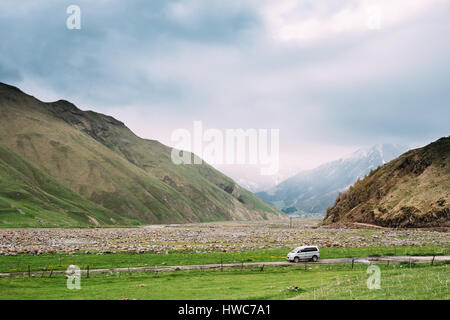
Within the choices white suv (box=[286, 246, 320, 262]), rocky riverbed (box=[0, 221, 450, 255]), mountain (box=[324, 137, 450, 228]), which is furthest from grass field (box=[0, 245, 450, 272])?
mountain (box=[324, 137, 450, 228])

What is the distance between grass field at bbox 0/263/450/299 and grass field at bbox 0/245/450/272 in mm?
7242

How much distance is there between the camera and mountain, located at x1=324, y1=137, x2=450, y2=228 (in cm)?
10594

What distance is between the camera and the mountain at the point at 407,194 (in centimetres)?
10594

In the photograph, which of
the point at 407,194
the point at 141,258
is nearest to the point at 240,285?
the point at 141,258

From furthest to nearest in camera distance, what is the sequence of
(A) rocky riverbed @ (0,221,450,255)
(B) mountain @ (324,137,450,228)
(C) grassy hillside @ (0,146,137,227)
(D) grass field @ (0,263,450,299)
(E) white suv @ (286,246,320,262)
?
(C) grassy hillside @ (0,146,137,227), (B) mountain @ (324,137,450,228), (A) rocky riverbed @ (0,221,450,255), (E) white suv @ (286,246,320,262), (D) grass field @ (0,263,450,299)

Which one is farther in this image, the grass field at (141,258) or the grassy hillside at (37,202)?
the grassy hillside at (37,202)

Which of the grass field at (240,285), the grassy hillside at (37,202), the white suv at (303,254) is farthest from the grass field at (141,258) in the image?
the grassy hillside at (37,202)

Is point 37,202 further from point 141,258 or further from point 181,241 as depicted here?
point 141,258

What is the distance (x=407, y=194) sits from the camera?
118m

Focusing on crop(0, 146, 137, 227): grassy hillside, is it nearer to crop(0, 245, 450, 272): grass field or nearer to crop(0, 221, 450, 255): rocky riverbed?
crop(0, 221, 450, 255): rocky riverbed

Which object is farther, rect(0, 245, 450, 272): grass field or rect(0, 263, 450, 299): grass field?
rect(0, 245, 450, 272): grass field

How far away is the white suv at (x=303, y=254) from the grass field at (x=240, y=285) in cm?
559

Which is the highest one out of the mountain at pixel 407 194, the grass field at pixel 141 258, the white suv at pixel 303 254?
the mountain at pixel 407 194

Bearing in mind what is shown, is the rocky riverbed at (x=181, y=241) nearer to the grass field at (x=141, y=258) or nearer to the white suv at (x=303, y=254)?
the grass field at (x=141, y=258)
